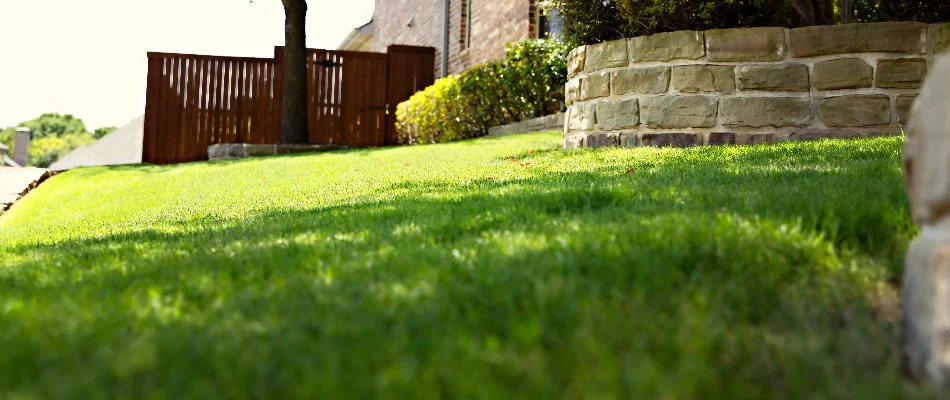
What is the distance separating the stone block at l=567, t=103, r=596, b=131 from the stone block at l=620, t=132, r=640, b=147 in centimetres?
40

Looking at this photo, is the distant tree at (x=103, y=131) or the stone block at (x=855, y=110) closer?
the stone block at (x=855, y=110)

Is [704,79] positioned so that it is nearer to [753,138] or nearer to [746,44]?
[746,44]

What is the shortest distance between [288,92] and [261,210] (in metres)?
10.9

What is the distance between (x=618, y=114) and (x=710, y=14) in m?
1.28

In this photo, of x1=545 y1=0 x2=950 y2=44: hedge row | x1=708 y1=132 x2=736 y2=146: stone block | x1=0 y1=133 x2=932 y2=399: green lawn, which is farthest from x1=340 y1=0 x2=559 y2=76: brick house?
x1=0 y1=133 x2=932 y2=399: green lawn

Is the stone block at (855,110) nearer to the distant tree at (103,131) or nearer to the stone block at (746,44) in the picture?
the stone block at (746,44)

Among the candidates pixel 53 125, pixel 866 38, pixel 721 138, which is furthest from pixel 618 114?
pixel 53 125

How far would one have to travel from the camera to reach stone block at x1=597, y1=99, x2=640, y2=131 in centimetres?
712

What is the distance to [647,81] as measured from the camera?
7.00 metres

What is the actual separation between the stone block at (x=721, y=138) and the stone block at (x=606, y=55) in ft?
3.35

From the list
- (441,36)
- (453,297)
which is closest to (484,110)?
(441,36)

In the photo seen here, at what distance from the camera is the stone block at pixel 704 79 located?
669cm

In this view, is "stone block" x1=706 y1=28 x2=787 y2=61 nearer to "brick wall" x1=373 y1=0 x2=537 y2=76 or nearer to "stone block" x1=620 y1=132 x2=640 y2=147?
"stone block" x1=620 y1=132 x2=640 y2=147

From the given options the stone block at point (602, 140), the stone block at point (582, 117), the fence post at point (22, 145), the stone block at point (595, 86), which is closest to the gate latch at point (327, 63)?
the stone block at point (582, 117)
